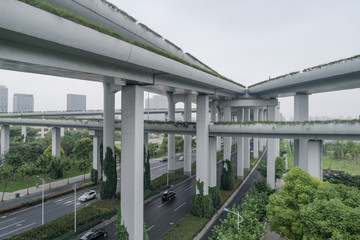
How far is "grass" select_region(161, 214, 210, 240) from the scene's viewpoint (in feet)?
66.4

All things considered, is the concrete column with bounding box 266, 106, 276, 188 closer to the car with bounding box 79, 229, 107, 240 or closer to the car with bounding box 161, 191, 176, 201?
the car with bounding box 161, 191, 176, 201

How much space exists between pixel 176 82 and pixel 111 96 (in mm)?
13504

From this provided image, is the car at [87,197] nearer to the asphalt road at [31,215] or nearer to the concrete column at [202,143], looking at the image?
the asphalt road at [31,215]

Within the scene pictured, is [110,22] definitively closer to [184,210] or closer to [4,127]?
[184,210]

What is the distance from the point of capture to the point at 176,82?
2111cm

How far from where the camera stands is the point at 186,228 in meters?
21.9

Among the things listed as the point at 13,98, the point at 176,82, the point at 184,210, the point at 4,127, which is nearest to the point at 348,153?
the point at 184,210

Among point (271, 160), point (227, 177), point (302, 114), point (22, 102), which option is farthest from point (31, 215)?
point (22, 102)

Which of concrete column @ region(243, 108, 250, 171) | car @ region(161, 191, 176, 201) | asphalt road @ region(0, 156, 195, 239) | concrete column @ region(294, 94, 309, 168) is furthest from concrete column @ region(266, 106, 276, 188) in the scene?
asphalt road @ region(0, 156, 195, 239)

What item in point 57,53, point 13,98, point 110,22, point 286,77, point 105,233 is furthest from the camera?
point 13,98

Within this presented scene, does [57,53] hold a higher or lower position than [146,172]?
higher

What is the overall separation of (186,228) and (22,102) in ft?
605

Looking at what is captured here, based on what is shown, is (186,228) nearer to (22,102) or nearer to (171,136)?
(171,136)

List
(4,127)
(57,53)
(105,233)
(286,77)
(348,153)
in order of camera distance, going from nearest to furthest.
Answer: (57,53) → (105,233) → (286,77) → (4,127) → (348,153)
